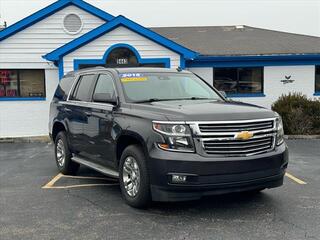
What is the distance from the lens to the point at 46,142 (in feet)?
47.3

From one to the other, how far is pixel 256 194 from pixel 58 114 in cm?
406

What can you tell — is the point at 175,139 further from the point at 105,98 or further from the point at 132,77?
the point at 132,77

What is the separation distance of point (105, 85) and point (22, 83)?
34.3 feet

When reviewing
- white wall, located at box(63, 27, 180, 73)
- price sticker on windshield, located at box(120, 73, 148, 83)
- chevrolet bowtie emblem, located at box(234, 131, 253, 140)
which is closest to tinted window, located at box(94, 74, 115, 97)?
price sticker on windshield, located at box(120, 73, 148, 83)

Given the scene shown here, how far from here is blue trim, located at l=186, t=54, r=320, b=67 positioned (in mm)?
16688

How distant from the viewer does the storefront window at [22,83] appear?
16.2 metres

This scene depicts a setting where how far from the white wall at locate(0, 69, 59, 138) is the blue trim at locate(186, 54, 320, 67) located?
528 cm

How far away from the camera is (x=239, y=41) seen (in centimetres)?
1914

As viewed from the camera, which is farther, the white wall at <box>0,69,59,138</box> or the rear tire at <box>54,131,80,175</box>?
the white wall at <box>0,69,59,138</box>

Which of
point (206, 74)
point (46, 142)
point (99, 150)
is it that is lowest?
point (46, 142)

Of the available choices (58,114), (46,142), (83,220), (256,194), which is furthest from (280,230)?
(46,142)

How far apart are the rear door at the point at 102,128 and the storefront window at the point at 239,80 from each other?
34.8ft

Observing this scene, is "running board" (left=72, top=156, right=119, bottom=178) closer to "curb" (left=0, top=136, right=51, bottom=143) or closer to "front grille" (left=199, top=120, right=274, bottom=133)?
"front grille" (left=199, top=120, right=274, bottom=133)

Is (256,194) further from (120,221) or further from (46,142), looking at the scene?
(46,142)
